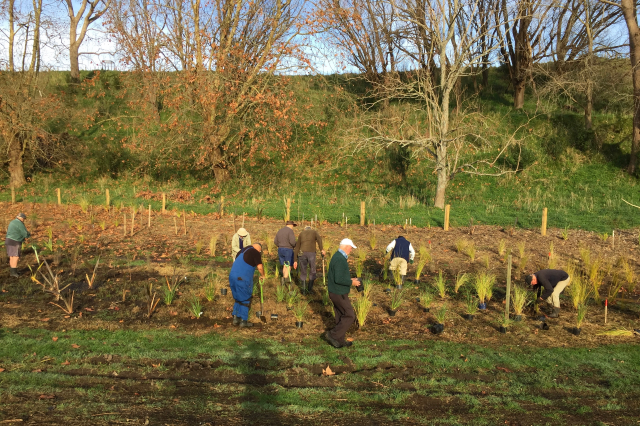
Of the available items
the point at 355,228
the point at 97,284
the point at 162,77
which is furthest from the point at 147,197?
the point at 97,284

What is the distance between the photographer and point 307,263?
1039 centimetres

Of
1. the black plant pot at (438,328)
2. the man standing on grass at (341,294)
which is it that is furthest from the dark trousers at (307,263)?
the black plant pot at (438,328)

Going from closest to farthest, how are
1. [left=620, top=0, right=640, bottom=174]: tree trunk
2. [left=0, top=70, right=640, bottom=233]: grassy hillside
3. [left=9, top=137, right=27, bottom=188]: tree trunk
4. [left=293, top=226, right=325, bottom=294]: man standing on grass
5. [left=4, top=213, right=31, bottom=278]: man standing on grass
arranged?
[left=293, top=226, right=325, bottom=294]: man standing on grass < [left=4, top=213, right=31, bottom=278]: man standing on grass < [left=0, top=70, right=640, bottom=233]: grassy hillside < [left=620, top=0, right=640, bottom=174]: tree trunk < [left=9, top=137, right=27, bottom=188]: tree trunk

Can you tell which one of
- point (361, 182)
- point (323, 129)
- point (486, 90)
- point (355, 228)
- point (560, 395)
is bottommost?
point (560, 395)

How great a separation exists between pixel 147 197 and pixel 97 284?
520 inches

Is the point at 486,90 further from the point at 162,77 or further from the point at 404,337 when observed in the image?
the point at 404,337

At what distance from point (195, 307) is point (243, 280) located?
1188mm

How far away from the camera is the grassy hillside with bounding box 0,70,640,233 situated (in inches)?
795

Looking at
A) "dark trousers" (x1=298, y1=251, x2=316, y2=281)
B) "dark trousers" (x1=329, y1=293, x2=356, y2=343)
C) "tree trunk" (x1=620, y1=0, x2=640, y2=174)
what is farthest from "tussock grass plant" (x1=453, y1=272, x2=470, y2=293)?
"tree trunk" (x1=620, y1=0, x2=640, y2=174)

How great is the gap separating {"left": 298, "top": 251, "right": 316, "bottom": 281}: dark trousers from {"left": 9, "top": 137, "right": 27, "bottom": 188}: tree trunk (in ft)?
69.4

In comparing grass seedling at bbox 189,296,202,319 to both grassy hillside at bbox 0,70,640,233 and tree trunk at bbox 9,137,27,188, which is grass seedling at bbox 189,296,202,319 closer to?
grassy hillside at bbox 0,70,640,233

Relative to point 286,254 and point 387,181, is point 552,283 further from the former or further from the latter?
point 387,181

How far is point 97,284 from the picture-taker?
33.5 ft

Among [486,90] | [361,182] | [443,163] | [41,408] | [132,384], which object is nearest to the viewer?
[41,408]
